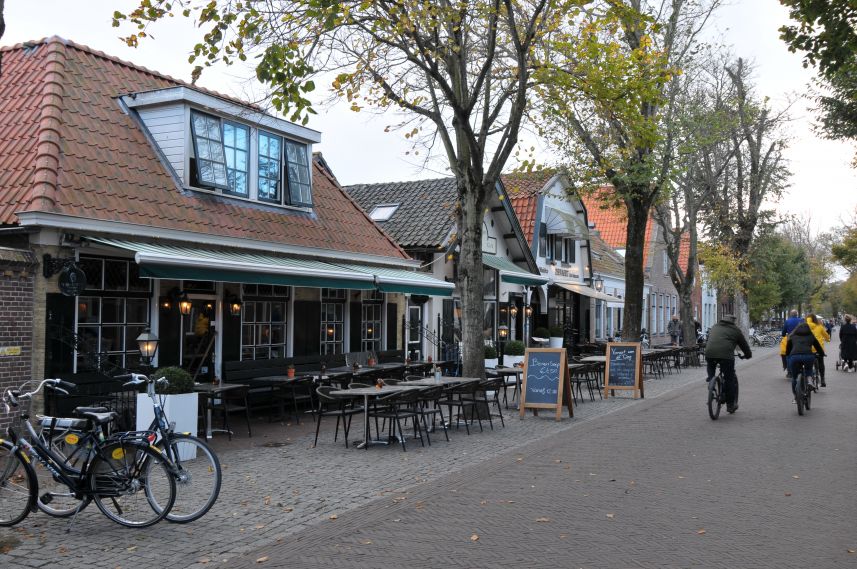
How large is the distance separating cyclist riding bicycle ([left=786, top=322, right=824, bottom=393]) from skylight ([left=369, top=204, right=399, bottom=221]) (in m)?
11.7

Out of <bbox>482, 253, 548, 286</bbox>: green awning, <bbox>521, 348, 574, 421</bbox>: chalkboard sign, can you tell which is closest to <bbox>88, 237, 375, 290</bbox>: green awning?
<bbox>521, 348, 574, 421</bbox>: chalkboard sign

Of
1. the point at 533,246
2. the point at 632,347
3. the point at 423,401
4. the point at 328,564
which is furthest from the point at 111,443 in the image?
the point at 533,246

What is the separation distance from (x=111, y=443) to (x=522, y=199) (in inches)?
888

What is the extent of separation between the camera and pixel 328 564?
17.9ft

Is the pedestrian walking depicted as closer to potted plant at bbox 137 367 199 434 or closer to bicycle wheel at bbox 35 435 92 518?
potted plant at bbox 137 367 199 434

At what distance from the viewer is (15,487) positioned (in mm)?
6242

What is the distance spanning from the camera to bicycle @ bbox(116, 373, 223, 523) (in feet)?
20.9

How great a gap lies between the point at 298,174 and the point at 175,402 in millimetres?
7504

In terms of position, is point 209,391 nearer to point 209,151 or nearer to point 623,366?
point 209,151

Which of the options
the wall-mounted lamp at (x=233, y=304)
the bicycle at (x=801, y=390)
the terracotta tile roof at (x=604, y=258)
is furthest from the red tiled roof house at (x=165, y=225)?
the terracotta tile roof at (x=604, y=258)

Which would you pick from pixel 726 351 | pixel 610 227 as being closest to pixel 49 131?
pixel 726 351

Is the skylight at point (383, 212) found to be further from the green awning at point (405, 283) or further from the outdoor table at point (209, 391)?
the outdoor table at point (209, 391)

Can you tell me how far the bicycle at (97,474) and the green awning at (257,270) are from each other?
382cm

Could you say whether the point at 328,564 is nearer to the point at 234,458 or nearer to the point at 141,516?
the point at 141,516
